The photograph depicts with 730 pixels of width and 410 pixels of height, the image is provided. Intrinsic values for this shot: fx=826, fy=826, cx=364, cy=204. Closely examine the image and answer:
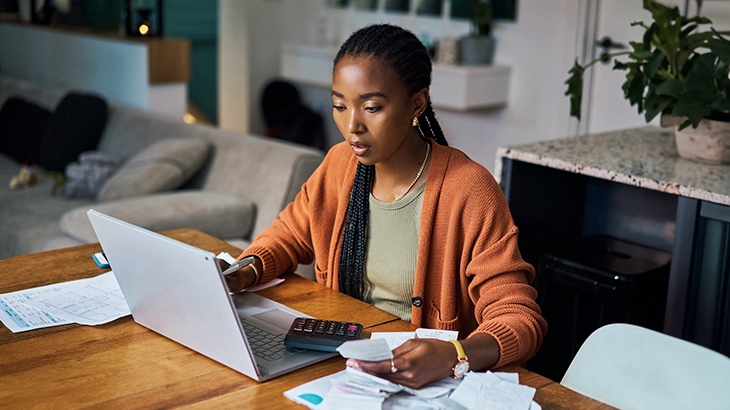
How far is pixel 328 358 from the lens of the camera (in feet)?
4.17

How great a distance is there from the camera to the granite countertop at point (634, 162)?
203 centimetres

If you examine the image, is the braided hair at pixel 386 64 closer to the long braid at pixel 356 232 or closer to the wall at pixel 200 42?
the long braid at pixel 356 232

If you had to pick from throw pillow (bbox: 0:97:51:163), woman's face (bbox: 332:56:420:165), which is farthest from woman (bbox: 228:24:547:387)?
throw pillow (bbox: 0:97:51:163)

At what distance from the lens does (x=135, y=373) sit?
47.8 inches

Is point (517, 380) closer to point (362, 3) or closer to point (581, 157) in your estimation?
point (581, 157)

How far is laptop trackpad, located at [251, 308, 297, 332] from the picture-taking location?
1404 millimetres

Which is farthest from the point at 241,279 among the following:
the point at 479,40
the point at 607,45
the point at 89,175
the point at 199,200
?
the point at 479,40

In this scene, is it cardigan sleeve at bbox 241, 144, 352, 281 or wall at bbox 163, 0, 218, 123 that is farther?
wall at bbox 163, 0, 218, 123

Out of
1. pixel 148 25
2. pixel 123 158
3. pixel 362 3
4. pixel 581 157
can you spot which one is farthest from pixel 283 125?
pixel 581 157

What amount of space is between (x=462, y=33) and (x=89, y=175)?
231 centimetres

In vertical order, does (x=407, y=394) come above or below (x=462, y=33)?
below

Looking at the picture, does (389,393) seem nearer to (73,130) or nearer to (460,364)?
(460,364)

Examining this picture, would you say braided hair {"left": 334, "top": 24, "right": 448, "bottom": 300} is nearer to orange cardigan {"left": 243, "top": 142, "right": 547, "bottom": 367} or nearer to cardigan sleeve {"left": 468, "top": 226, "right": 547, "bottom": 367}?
orange cardigan {"left": 243, "top": 142, "right": 547, "bottom": 367}

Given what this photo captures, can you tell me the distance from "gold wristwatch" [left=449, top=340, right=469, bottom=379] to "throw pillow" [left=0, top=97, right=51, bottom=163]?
10.7ft
